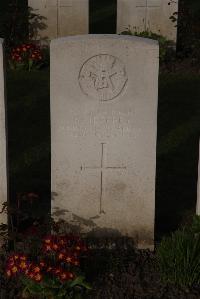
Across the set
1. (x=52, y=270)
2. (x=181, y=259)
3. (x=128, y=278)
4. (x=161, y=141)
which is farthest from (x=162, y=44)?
(x=52, y=270)

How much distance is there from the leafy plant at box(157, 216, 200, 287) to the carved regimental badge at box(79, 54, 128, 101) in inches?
52.1

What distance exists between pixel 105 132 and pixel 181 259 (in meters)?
1.27

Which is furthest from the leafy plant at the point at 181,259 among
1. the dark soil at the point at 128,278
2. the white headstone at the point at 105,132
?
the white headstone at the point at 105,132

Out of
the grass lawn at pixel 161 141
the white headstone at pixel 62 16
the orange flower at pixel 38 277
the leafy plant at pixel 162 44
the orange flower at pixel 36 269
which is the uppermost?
the white headstone at pixel 62 16

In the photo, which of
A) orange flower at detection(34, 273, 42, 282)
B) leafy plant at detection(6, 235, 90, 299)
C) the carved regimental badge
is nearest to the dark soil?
leafy plant at detection(6, 235, 90, 299)

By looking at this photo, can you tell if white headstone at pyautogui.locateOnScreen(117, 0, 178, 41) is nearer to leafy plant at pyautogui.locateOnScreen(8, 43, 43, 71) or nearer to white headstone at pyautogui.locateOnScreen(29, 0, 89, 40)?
white headstone at pyautogui.locateOnScreen(29, 0, 89, 40)

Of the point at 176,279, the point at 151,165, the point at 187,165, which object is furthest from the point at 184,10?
the point at 176,279

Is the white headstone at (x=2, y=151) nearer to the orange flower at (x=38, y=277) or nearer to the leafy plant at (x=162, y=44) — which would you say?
the orange flower at (x=38, y=277)

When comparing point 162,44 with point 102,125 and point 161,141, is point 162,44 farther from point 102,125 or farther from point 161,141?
point 102,125

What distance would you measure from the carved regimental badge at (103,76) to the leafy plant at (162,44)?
5.88 meters

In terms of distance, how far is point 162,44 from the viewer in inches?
474

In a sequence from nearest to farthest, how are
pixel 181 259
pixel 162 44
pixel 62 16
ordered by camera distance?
1. pixel 181 259
2. pixel 162 44
3. pixel 62 16

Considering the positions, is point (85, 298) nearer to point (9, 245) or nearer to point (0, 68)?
point (9, 245)

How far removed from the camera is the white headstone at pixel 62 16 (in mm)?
12289
